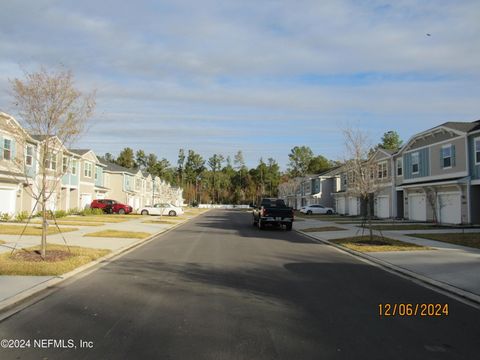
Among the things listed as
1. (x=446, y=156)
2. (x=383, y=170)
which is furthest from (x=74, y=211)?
(x=446, y=156)

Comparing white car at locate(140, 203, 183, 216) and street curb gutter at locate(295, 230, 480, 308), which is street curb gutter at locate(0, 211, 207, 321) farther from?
white car at locate(140, 203, 183, 216)

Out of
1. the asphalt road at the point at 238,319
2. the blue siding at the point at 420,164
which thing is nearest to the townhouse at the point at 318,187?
the blue siding at the point at 420,164

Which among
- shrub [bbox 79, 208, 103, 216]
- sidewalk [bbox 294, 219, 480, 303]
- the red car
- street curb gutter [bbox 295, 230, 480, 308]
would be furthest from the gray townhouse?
the red car

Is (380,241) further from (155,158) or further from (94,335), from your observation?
(155,158)

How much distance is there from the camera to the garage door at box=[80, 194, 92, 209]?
150 feet

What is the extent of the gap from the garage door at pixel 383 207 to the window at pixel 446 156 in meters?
10.5

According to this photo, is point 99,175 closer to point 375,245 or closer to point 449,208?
point 449,208

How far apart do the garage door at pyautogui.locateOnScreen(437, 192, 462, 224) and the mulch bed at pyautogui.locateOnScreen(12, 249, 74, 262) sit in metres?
25.1

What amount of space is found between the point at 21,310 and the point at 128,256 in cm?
716

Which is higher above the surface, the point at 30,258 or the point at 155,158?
the point at 155,158

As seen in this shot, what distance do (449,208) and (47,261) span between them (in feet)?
89.0

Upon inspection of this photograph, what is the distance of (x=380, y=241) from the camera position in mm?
18406

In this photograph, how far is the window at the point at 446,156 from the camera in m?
31.0

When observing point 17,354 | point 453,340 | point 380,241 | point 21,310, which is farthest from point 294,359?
point 380,241
